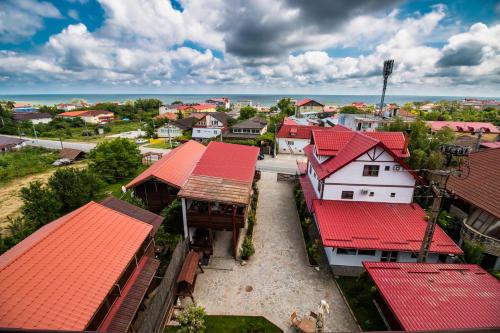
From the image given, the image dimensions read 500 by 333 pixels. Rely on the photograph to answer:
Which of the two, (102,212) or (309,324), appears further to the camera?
(102,212)

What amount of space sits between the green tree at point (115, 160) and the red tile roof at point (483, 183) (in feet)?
126

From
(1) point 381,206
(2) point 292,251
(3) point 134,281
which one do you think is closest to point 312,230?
(2) point 292,251

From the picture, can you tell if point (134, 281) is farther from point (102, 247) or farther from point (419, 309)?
point (419, 309)

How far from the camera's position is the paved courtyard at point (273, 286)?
1355 cm

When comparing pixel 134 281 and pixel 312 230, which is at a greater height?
pixel 134 281

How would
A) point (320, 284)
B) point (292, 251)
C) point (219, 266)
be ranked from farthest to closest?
point (292, 251), point (219, 266), point (320, 284)

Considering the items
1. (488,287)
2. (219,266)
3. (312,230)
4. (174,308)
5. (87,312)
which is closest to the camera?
(87,312)

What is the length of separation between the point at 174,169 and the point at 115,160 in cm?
1669

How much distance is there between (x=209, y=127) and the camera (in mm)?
63688

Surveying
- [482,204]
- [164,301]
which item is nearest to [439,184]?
[482,204]

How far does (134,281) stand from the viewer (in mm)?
12461

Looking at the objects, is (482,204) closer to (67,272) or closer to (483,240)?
(483,240)

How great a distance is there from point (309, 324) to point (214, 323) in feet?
16.9

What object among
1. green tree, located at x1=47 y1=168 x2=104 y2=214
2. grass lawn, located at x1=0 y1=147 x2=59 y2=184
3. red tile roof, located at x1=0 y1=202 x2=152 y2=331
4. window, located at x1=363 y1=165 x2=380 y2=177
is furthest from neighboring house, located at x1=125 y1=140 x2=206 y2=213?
grass lawn, located at x1=0 y1=147 x2=59 y2=184
